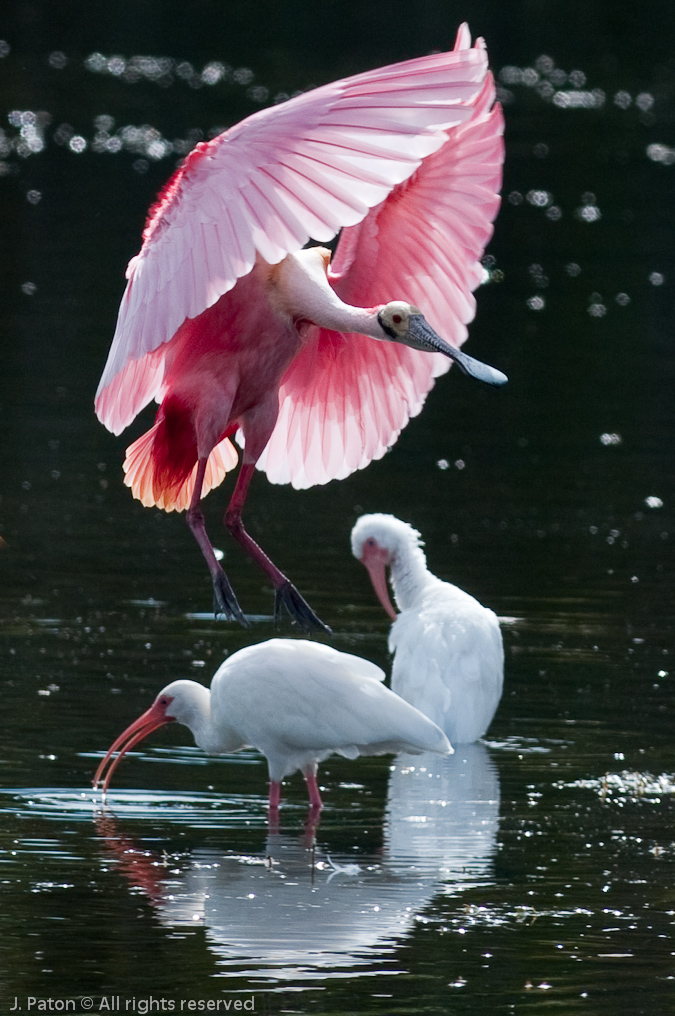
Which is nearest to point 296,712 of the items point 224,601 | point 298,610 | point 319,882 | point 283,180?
point 298,610

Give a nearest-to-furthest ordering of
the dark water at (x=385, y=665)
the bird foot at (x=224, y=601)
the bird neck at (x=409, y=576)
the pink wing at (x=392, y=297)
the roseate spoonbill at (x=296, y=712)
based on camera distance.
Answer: the dark water at (x=385, y=665) < the bird foot at (x=224, y=601) < the roseate spoonbill at (x=296, y=712) < the pink wing at (x=392, y=297) < the bird neck at (x=409, y=576)

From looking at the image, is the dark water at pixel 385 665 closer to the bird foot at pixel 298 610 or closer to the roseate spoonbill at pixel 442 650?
the roseate spoonbill at pixel 442 650

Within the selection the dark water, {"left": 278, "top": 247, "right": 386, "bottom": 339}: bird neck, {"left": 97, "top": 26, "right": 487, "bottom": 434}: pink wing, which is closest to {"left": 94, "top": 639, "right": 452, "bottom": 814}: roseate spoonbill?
the dark water

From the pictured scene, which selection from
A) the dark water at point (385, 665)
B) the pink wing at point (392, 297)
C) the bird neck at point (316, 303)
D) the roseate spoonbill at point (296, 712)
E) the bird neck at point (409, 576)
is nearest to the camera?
the dark water at point (385, 665)

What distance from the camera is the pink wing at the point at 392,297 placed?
8234 mm

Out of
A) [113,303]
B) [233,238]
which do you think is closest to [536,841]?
[233,238]

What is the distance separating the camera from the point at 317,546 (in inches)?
479

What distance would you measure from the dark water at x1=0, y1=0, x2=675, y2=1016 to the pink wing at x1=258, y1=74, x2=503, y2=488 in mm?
1276

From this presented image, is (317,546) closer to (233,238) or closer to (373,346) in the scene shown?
(373,346)

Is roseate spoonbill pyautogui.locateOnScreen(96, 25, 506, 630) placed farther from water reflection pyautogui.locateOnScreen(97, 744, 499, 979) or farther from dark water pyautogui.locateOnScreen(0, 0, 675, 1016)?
dark water pyautogui.locateOnScreen(0, 0, 675, 1016)

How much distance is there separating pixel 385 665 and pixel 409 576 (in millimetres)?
421

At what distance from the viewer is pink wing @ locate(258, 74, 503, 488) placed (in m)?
8.23

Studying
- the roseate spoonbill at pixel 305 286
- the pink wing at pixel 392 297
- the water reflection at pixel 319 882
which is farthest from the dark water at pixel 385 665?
the pink wing at pixel 392 297

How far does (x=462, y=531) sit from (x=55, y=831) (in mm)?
5517
